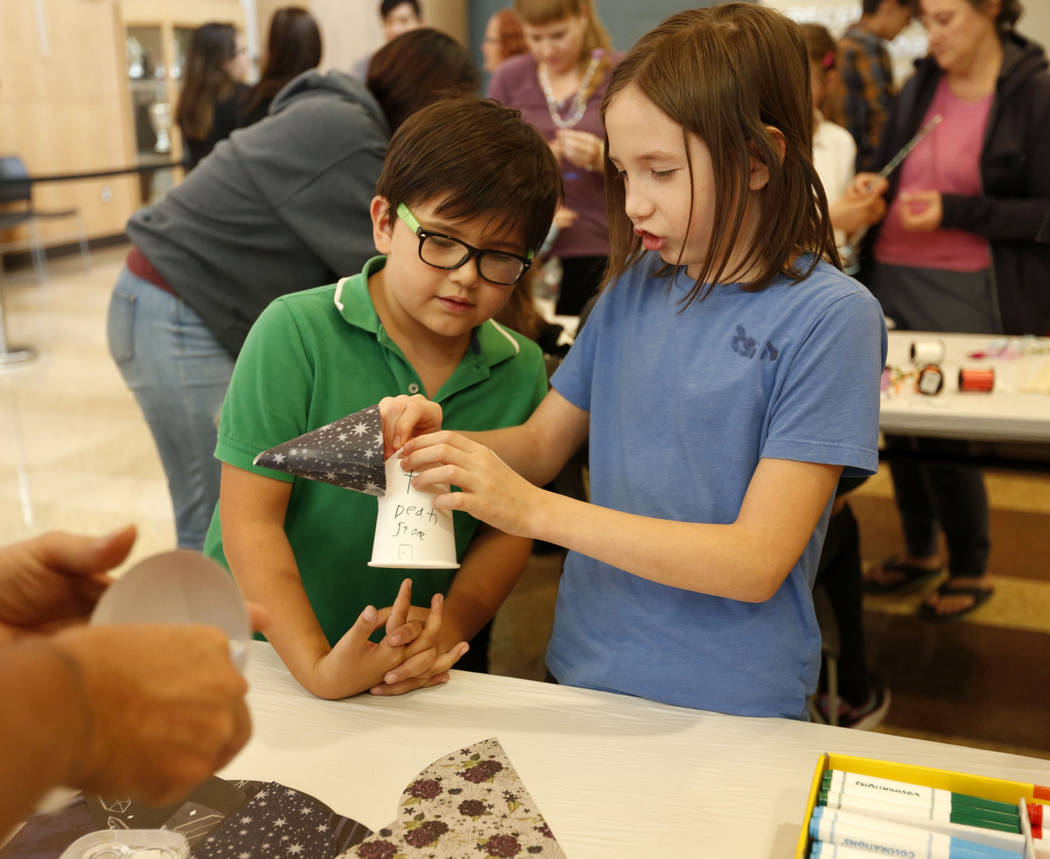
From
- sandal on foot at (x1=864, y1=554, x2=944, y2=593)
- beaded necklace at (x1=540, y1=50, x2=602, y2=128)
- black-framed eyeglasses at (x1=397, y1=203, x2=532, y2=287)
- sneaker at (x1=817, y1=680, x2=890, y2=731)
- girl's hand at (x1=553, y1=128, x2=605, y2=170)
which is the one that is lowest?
sandal on foot at (x1=864, y1=554, x2=944, y2=593)

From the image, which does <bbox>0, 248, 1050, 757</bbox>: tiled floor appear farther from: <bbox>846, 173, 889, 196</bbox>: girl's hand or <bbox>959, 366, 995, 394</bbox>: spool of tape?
<bbox>846, 173, 889, 196</bbox>: girl's hand

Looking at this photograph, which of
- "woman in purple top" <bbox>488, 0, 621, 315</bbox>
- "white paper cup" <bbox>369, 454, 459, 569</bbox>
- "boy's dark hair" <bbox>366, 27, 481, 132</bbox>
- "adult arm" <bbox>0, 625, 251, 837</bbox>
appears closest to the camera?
"adult arm" <bbox>0, 625, 251, 837</bbox>

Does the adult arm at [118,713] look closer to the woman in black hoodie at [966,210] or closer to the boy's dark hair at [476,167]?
the boy's dark hair at [476,167]

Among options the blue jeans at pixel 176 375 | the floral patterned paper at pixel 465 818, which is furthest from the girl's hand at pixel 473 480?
the blue jeans at pixel 176 375

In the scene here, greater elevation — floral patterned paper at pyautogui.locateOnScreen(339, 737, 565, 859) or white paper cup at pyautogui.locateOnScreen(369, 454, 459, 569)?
white paper cup at pyautogui.locateOnScreen(369, 454, 459, 569)

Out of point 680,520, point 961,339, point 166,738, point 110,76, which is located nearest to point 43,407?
point 961,339

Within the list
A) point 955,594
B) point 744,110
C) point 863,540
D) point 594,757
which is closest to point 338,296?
point 744,110

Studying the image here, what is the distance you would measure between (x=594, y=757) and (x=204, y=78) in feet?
14.2

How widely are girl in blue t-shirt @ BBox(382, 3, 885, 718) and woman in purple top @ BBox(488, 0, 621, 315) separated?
62.4 inches

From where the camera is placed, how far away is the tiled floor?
2.50 meters

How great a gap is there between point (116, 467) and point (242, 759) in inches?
128

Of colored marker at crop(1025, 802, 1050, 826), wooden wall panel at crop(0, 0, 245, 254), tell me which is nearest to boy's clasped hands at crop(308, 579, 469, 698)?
colored marker at crop(1025, 802, 1050, 826)

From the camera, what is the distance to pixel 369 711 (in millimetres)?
1084

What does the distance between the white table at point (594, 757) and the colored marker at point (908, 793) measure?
7 cm
